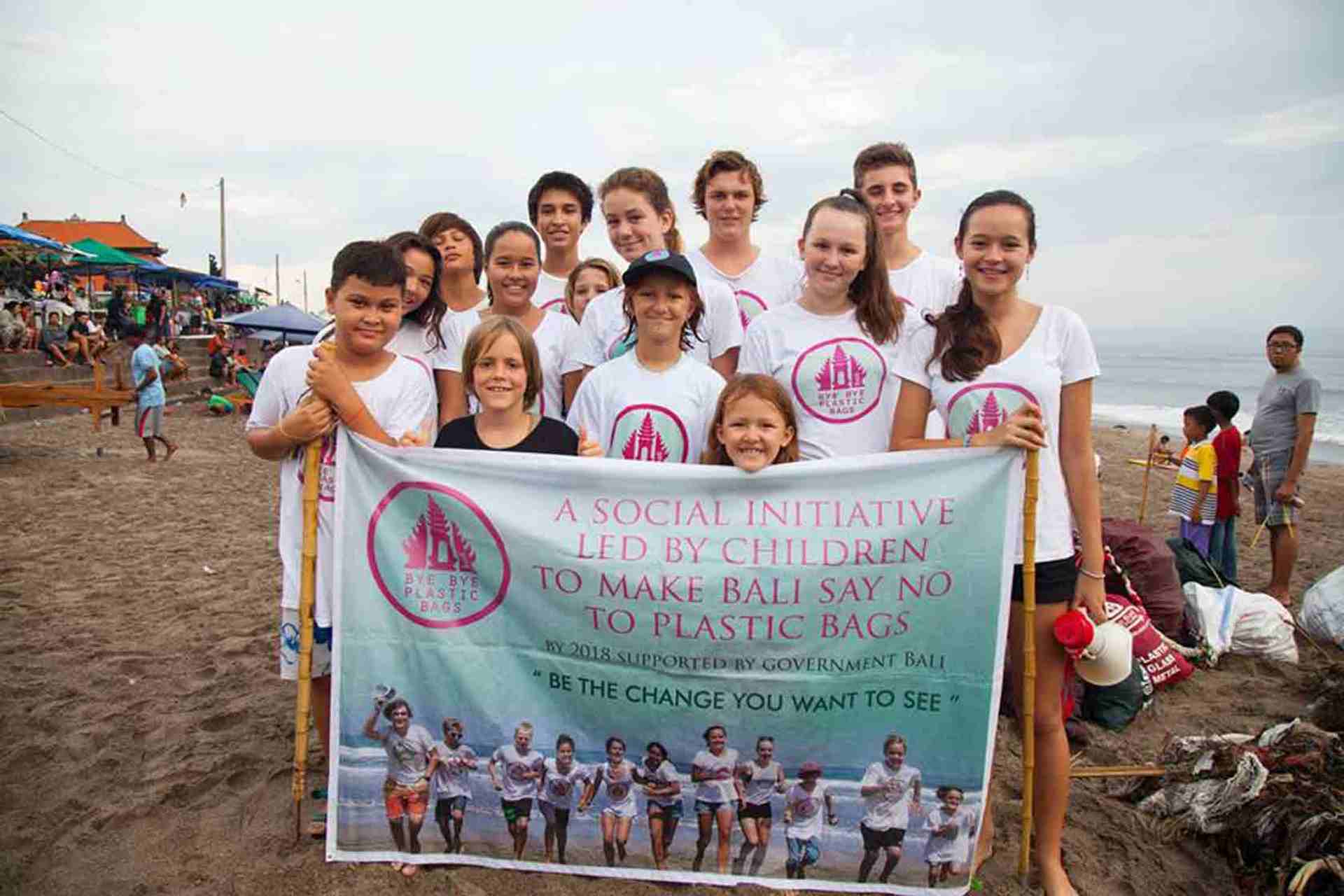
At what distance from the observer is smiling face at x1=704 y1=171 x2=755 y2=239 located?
3.97 metres

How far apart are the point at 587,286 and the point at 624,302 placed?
1015 mm

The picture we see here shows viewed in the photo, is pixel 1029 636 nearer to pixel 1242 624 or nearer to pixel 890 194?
pixel 890 194

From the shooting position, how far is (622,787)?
2.96 metres

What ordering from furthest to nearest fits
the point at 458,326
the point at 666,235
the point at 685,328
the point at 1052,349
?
the point at 666,235 < the point at 458,326 < the point at 685,328 < the point at 1052,349

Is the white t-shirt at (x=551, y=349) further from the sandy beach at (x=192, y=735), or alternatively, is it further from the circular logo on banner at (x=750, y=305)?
the sandy beach at (x=192, y=735)

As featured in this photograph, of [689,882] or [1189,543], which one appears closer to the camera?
[689,882]

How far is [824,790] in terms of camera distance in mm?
2920

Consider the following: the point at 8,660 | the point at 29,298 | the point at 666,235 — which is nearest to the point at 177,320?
the point at 29,298

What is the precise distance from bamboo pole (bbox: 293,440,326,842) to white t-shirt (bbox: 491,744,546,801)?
699 millimetres

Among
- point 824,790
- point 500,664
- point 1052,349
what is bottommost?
point 824,790

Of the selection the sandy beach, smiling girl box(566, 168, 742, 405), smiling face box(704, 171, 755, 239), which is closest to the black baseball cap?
smiling girl box(566, 168, 742, 405)

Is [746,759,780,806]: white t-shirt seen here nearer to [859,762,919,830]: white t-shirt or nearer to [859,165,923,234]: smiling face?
[859,762,919,830]: white t-shirt

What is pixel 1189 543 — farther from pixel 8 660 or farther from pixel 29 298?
pixel 29 298

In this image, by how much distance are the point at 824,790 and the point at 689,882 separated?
57cm
